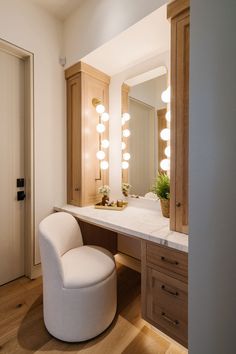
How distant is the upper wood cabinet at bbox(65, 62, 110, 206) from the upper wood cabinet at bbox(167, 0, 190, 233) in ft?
3.53

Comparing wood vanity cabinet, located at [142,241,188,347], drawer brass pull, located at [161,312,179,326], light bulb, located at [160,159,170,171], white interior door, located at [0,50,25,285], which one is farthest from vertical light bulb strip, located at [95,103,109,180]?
drawer brass pull, located at [161,312,179,326]

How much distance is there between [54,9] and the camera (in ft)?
6.89

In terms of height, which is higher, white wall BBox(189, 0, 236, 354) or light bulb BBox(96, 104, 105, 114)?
light bulb BBox(96, 104, 105, 114)

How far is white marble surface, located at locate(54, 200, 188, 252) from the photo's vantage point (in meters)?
1.29

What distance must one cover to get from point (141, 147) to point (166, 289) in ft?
4.55

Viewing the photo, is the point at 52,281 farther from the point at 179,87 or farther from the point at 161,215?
the point at 179,87

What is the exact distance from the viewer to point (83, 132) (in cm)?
218

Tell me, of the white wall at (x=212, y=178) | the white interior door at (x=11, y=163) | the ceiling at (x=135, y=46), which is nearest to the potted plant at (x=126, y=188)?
the white interior door at (x=11, y=163)

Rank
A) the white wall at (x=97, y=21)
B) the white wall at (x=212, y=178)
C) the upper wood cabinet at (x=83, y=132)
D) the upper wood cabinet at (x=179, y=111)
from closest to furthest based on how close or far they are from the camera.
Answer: the white wall at (x=212, y=178) → the upper wood cabinet at (x=179, y=111) → the white wall at (x=97, y=21) → the upper wood cabinet at (x=83, y=132)

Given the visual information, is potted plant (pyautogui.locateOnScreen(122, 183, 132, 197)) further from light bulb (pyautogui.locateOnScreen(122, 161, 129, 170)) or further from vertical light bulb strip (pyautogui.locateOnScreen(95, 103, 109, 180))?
vertical light bulb strip (pyautogui.locateOnScreen(95, 103, 109, 180))

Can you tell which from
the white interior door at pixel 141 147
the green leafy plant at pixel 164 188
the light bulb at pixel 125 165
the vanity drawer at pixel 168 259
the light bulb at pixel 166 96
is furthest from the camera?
the light bulb at pixel 125 165

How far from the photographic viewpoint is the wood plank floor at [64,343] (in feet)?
4.32

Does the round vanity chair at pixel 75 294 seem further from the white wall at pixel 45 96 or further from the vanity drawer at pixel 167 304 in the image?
the white wall at pixel 45 96

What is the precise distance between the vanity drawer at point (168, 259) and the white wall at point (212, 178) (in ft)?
1.59
